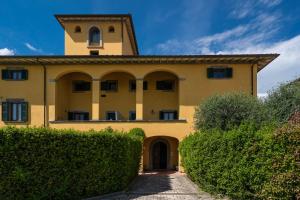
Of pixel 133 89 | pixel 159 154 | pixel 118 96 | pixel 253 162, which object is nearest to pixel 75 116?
pixel 118 96

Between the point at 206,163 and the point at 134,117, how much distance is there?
1319cm

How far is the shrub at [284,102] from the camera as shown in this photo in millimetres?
15805

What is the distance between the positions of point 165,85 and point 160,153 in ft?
18.6

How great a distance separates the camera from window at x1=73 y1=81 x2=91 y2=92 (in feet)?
81.8

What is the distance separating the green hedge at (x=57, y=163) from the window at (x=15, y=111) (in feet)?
42.9

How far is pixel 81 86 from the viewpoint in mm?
25094

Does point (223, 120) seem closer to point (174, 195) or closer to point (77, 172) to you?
point (174, 195)

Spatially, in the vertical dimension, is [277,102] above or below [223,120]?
above

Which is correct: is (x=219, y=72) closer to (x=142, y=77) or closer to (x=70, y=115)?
(x=142, y=77)

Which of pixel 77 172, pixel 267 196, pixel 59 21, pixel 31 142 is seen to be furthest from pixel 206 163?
pixel 59 21

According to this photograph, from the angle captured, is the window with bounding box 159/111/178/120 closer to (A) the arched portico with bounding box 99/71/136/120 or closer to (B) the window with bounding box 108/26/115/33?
(A) the arched portico with bounding box 99/71/136/120

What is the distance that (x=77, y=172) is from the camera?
10.6 meters

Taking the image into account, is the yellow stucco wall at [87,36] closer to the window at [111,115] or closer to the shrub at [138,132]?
the window at [111,115]

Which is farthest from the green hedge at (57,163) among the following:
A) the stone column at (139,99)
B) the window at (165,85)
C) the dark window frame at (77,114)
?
the dark window frame at (77,114)
